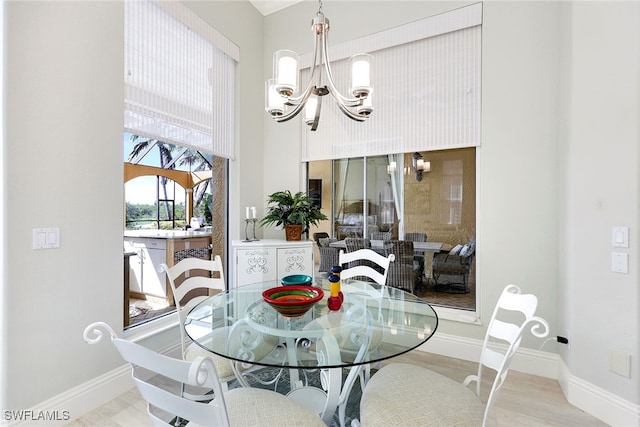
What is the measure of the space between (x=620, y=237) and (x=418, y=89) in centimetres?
202

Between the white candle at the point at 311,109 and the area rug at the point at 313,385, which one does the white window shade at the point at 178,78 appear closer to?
the white candle at the point at 311,109

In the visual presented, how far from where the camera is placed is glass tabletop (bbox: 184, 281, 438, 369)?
4.40 feet

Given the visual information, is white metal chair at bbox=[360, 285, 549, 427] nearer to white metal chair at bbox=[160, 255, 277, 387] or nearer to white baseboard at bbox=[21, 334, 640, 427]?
white metal chair at bbox=[160, 255, 277, 387]

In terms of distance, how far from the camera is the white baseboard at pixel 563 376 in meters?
1.89

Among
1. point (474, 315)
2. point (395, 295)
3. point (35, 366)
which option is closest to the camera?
point (35, 366)

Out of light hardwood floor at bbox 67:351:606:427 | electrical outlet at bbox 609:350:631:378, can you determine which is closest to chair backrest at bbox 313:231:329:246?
light hardwood floor at bbox 67:351:606:427

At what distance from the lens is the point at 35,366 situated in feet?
5.90

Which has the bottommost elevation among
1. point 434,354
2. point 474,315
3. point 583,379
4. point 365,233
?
point 434,354

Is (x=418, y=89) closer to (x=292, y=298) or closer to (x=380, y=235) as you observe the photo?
(x=380, y=235)

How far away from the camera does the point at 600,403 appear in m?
1.99

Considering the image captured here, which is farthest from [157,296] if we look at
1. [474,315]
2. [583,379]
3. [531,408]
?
[583,379]

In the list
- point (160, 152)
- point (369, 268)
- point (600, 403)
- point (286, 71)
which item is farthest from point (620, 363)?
point (160, 152)

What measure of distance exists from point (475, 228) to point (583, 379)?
52.2 inches

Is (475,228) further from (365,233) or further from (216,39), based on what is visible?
(216,39)
